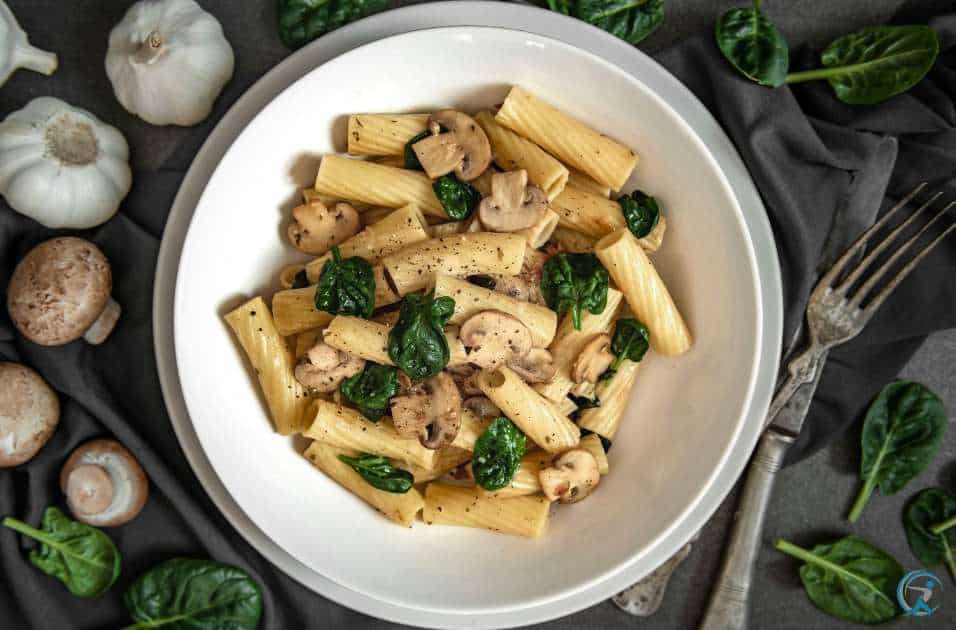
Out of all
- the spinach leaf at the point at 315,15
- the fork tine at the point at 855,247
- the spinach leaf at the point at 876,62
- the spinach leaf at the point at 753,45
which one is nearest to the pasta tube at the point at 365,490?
the spinach leaf at the point at 315,15

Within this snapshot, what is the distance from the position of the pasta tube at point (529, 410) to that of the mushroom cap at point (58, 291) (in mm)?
928

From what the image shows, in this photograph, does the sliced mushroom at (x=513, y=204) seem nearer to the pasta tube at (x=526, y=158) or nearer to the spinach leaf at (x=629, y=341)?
the pasta tube at (x=526, y=158)

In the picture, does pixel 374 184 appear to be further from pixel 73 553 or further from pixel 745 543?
pixel 745 543

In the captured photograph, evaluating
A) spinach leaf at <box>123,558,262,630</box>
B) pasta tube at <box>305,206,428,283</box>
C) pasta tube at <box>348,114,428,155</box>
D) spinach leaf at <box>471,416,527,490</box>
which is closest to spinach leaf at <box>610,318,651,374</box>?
spinach leaf at <box>471,416,527,490</box>

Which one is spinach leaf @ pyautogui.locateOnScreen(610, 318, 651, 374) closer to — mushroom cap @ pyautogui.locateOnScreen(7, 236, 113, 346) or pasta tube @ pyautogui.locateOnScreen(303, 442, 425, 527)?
pasta tube @ pyautogui.locateOnScreen(303, 442, 425, 527)

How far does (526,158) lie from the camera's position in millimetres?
1800

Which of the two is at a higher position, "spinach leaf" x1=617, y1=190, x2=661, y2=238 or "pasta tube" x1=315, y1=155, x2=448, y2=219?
"pasta tube" x1=315, y1=155, x2=448, y2=219

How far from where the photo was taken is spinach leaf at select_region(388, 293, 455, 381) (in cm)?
169

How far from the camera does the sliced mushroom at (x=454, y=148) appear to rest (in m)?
1.77

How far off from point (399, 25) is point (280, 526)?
1.12 m

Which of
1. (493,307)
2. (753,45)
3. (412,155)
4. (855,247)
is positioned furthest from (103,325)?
(855,247)

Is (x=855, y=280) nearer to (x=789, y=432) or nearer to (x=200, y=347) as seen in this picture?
(x=789, y=432)

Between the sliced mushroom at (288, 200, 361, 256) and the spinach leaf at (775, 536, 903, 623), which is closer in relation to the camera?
the sliced mushroom at (288, 200, 361, 256)

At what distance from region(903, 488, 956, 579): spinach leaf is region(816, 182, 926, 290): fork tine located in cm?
67
